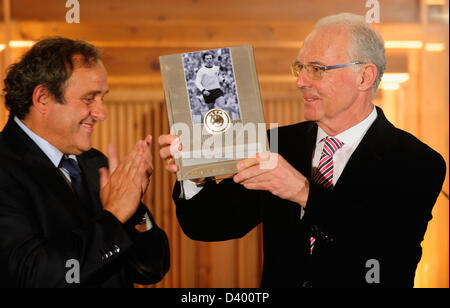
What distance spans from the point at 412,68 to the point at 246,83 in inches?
118

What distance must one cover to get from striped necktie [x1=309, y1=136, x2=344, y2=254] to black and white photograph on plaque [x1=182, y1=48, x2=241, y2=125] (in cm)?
42

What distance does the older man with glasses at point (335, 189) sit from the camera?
1.63m

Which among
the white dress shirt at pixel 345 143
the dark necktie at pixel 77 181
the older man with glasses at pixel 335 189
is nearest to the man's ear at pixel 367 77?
the older man with glasses at pixel 335 189

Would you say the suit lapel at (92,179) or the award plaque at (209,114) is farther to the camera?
the suit lapel at (92,179)

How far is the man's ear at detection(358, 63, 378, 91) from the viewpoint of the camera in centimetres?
187

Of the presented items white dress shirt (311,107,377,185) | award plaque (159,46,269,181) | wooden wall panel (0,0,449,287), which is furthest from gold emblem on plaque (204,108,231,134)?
wooden wall panel (0,0,449,287)

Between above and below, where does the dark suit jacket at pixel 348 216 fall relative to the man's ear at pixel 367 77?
below

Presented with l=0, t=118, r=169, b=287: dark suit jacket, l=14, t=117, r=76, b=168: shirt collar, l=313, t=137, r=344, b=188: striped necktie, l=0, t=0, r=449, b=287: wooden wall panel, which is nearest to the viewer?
l=0, t=118, r=169, b=287: dark suit jacket

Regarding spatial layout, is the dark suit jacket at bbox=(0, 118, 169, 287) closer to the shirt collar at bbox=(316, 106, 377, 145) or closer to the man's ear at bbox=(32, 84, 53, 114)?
the man's ear at bbox=(32, 84, 53, 114)

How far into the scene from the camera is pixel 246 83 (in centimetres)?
161

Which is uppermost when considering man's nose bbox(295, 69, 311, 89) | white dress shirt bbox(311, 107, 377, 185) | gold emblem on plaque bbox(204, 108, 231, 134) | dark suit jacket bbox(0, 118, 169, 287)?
man's nose bbox(295, 69, 311, 89)

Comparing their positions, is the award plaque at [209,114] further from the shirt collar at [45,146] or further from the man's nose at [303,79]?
the shirt collar at [45,146]

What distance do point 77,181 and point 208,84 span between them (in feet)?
1.97

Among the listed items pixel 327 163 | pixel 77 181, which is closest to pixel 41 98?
pixel 77 181
